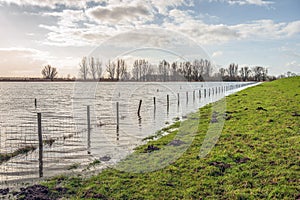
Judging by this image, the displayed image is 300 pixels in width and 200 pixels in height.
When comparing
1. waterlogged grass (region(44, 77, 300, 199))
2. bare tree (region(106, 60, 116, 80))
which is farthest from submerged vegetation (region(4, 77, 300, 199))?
bare tree (region(106, 60, 116, 80))

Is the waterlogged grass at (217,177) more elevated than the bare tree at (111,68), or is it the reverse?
the bare tree at (111,68)

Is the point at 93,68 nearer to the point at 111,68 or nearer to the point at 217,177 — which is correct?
the point at 111,68

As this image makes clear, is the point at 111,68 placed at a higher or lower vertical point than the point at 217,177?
higher

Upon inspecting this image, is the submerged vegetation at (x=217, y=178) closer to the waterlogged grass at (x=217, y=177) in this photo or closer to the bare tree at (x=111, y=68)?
the waterlogged grass at (x=217, y=177)

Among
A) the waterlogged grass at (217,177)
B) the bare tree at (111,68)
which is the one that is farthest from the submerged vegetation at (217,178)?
the bare tree at (111,68)

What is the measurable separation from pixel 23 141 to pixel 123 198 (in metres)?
11.3

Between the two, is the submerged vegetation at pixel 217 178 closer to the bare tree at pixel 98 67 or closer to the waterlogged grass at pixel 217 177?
the waterlogged grass at pixel 217 177

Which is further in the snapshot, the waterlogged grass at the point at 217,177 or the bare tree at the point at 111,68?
the bare tree at the point at 111,68

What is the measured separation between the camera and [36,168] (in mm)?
10484

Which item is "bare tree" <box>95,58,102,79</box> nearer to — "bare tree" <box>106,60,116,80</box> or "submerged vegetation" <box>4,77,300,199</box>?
"bare tree" <box>106,60,116,80</box>

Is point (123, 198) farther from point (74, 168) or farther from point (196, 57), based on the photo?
→ point (196, 57)

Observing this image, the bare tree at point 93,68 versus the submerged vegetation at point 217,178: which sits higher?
the bare tree at point 93,68

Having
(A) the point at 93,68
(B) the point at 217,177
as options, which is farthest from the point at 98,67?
(B) the point at 217,177

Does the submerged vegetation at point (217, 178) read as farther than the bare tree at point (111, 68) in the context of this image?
No
